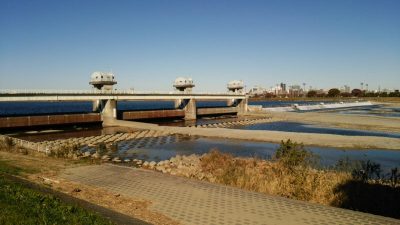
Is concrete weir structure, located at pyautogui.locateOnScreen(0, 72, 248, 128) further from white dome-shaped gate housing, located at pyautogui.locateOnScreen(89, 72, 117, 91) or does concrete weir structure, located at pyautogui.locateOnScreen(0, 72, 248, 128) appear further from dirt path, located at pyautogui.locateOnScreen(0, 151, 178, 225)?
dirt path, located at pyautogui.locateOnScreen(0, 151, 178, 225)

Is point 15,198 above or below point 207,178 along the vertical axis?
Result: above

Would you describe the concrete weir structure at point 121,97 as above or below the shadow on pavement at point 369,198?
above

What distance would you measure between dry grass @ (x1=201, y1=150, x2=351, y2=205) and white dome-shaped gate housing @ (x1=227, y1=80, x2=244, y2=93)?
8141 cm

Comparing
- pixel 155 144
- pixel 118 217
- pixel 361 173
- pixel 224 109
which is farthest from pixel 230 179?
pixel 224 109

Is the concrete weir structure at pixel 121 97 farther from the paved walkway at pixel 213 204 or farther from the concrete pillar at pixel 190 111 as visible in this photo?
the paved walkway at pixel 213 204

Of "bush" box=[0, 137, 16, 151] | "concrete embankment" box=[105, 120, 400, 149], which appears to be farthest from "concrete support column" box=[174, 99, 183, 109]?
"bush" box=[0, 137, 16, 151]

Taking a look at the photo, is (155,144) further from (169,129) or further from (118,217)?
(118,217)

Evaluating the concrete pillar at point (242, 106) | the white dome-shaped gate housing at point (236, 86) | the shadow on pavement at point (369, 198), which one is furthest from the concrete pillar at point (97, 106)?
the shadow on pavement at point (369, 198)

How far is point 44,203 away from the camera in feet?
36.6

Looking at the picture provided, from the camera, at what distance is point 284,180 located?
17.8 metres

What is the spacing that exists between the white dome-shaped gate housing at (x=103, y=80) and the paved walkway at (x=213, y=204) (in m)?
50.3

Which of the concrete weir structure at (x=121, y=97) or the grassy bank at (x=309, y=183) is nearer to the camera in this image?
the grassy bank at (x=309, y=183)

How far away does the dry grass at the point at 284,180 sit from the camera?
16.2m

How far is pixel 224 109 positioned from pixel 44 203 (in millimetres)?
84193
